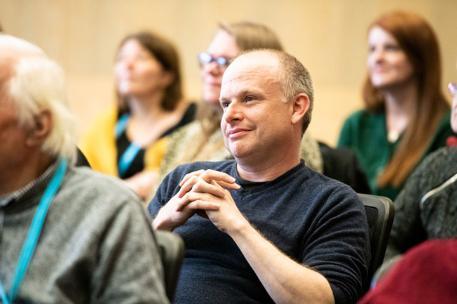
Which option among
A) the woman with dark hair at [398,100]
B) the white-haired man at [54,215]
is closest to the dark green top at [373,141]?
the woman with dark hair at [398,100]

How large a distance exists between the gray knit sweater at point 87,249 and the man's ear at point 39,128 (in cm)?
9

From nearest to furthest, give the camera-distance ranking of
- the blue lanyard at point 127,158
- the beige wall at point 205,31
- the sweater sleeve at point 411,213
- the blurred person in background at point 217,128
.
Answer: the sweater sleeve at point 411,213 → the blurred person in background at point 217,128 → the blue lanyard at point 127,158 → the beige wall at point 205,31

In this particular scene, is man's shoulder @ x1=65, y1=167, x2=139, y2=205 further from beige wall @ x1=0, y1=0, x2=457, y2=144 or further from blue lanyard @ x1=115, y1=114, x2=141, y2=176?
beige wall @ x1=0, y1=0, x2=457, y2=144

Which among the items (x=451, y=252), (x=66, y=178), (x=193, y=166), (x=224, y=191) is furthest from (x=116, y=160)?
(x=451, y=252)

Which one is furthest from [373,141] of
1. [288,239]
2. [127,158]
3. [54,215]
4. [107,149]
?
[54,215]

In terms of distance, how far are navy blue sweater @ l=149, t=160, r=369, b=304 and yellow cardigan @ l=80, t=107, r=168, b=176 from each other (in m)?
1.83

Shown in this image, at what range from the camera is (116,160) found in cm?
402

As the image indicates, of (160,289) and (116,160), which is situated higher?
(160,289)

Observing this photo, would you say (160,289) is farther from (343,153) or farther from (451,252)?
(343,153)

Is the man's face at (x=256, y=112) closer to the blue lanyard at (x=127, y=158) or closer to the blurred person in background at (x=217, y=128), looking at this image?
the blurred person in background at (x=217, y=128)

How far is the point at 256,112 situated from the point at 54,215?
750mm

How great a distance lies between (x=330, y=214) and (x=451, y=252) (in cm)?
44

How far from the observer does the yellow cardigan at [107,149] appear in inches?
155

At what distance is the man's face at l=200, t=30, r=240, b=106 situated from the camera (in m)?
3.09
